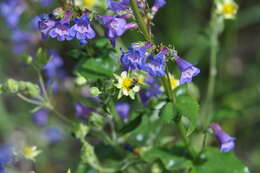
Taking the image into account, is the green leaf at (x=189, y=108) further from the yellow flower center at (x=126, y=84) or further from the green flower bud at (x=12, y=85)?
the green flower bud at (x=12, y=85)

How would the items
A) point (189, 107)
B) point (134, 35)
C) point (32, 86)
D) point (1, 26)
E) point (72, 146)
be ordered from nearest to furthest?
point (189, 107)
point (32, 86)
point (134, 35)
point (72, 146)
point (1, 26)

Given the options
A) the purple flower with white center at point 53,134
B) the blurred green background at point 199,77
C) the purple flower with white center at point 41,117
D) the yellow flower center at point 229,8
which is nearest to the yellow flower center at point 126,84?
the yellow flower center at point 229,8

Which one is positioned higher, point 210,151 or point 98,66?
point 98,66

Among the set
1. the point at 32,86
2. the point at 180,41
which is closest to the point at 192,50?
the point at 180,41

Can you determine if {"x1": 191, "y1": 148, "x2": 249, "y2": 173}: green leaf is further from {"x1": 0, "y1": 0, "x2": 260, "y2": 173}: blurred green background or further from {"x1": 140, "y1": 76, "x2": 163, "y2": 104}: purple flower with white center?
{"x1": 0, "y1": 0, "x2": 260, "y2": 173}: blurred green background

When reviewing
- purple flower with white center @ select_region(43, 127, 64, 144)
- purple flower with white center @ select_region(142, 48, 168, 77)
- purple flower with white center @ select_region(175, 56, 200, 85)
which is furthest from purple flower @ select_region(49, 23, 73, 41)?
purple flower with white center @ select_region(43, 127, 64, 144)

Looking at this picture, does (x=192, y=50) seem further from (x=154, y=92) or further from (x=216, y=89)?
(x=154, y=92)

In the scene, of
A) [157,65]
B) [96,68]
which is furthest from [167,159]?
[157,65]
